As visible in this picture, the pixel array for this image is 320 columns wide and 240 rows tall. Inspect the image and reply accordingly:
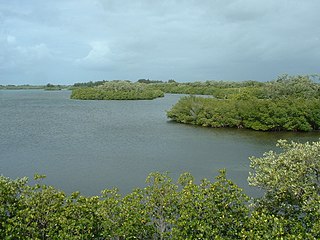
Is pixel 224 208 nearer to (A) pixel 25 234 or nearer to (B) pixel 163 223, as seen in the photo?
(B) pixel 163 223

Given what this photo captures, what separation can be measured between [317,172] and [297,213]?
4.55 ft

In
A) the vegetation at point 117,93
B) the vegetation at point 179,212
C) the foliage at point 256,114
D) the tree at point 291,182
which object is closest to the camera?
the vegetation at point 179,212

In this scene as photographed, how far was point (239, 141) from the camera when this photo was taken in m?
33.9

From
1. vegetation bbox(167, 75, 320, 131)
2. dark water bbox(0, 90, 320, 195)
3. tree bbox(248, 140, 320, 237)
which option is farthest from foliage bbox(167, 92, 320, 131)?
tree bbox(248, 140, 320, 237)

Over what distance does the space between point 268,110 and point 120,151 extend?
20.4m

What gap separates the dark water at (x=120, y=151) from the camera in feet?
72.6

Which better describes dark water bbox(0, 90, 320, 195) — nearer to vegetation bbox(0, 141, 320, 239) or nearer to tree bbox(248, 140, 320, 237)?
tree bbox(248, 140, 320, 237)

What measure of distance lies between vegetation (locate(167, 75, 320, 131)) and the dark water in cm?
200

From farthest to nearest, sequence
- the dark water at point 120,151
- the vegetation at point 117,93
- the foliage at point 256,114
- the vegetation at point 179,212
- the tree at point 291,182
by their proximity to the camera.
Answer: the vegetation at point 117,93 < the foliage at point 256,114 < the dark water at point 120,151 < the tree at point 291,182 < the vegetation at point 179,212

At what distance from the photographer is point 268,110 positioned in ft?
134

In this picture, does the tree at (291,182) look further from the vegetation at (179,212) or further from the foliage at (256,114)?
the foliage at (256,114)

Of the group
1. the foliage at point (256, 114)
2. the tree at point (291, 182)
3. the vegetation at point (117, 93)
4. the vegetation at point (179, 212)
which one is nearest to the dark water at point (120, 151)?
the foliage at point (256, 114)

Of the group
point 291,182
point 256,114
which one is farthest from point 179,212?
point 256,114

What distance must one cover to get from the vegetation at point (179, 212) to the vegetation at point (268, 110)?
31.1 m
